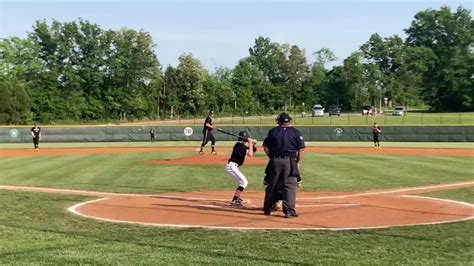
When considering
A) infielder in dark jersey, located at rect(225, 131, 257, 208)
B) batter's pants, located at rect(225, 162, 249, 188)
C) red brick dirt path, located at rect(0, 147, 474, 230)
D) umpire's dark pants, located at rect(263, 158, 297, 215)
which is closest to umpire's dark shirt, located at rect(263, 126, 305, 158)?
umpire's dark pants, located at rect(263, 158, 297, 215)

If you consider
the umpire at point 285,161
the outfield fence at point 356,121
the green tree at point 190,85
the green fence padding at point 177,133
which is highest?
the green tree at point 190,85

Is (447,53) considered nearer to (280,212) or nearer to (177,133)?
(177,133)

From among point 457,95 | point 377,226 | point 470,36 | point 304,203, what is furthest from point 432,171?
point 470,36

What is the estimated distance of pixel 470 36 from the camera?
115 metres

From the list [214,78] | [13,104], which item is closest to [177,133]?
[13,104]

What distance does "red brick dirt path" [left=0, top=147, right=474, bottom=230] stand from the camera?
1034cm

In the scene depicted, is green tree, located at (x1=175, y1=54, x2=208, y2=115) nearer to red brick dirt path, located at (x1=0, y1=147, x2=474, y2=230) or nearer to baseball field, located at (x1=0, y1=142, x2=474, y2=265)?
baseball field, located at (x1=0, y1=142, x2=474, y2=265)

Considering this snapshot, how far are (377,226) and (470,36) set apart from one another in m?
116

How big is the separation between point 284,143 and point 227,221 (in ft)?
5.89

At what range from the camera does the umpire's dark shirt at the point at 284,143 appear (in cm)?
1077

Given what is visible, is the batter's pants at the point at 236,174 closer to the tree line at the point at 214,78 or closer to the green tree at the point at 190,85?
the tree line at the point at 214,78

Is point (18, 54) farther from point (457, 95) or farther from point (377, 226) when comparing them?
point (377, 226)

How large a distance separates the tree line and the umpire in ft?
212

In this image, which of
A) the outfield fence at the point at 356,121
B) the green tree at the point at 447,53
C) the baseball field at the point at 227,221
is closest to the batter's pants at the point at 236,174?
the baseball field at the point at 227,221
